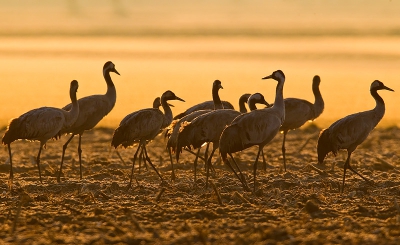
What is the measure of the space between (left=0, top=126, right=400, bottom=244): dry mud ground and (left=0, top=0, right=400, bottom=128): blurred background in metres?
7.90

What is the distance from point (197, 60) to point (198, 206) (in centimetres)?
2804

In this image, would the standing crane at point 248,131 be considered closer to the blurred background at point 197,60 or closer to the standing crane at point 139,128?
the standing crane at point 139,128

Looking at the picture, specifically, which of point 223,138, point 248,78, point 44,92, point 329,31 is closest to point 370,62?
point 248,78

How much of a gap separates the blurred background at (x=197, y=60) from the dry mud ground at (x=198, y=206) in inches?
311

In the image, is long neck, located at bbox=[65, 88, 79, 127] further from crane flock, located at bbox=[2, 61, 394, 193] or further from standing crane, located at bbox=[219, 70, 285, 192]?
standing crane, located at bbox=[219, 70, 285, 192]

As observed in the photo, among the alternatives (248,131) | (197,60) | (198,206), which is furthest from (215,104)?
(197,60)

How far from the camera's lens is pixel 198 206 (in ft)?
35.3

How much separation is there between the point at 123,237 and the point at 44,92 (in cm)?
1993

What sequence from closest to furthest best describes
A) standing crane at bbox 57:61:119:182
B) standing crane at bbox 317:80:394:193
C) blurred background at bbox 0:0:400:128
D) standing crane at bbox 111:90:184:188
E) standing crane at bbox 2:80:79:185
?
standing crane at bbox 317:80:394:193 → standing crane at bbox 2:80:79:185 → standing crane at bbox 111:90:184:188 → standing crane at bbox 57:61:119:182 → blurred background at bbox 0:0:400:128

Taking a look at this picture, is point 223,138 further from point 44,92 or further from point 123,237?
point 44,92

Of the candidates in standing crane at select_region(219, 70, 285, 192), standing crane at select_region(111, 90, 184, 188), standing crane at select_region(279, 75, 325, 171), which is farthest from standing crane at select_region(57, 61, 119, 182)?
standing crane at select_region(219, 70, 285, 192)

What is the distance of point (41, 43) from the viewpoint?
49000 mm

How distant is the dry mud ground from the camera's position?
9.09 metres

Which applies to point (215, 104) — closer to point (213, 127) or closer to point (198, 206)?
point (213, 127)
